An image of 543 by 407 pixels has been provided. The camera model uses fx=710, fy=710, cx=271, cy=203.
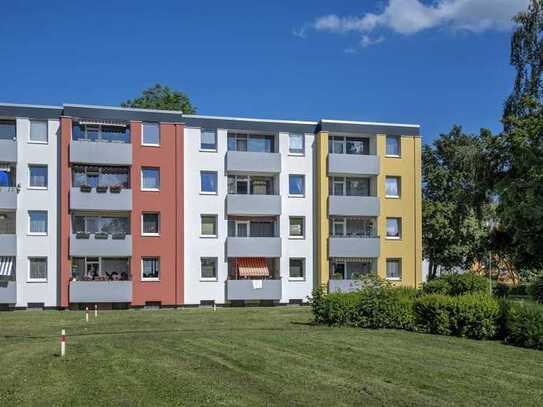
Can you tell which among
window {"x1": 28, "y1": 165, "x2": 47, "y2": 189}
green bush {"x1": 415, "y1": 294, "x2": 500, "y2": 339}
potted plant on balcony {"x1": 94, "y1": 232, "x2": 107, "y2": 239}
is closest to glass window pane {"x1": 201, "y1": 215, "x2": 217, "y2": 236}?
potted plant on balcony {"x1": 94, "y1": 232, "x2": 107, "y2": 239}

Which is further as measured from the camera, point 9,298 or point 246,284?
point 246,284

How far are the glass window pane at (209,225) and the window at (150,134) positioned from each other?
575cm

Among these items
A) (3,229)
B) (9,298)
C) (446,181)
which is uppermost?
(446,181)

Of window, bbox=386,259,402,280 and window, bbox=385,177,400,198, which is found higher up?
window, bbox=385,177,400,198

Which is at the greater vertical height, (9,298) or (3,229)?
(3,229)

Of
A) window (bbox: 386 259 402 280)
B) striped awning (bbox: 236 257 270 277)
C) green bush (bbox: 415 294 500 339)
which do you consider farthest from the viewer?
window (bbox: 386 259 402 280)

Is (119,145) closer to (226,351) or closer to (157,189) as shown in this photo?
(157,189)

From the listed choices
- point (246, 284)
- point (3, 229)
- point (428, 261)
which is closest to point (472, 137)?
point (428, 261)

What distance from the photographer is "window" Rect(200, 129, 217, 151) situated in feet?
151

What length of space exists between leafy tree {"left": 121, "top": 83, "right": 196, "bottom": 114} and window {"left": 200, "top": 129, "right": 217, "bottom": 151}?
16109 mm

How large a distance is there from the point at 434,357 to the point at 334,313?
8.40m

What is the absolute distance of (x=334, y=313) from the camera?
24.9 meters

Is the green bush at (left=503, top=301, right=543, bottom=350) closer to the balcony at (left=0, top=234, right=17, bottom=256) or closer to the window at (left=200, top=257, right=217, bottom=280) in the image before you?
the window at (left=200, top=257, right=217, bottom=280)

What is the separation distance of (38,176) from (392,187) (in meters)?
23.3
